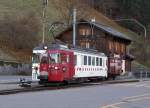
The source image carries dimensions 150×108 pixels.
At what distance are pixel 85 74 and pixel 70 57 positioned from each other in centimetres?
514

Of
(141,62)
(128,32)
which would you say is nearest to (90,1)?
(128,32)

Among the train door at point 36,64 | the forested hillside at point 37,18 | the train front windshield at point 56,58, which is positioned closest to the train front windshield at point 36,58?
the train door at point 36,64

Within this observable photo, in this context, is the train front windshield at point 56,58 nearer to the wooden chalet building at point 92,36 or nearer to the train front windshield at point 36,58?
the train front windshield at point 36,58

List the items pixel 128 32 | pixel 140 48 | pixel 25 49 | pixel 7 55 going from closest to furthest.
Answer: pixel 7 55 → pixel 25 49 → pixel 140 48 → pixel 128 32

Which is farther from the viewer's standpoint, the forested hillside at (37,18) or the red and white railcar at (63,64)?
the forested hillside at (37,18)

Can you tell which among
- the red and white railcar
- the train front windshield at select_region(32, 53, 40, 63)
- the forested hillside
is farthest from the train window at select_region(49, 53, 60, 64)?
the forested hillside

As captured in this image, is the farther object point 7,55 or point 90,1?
point 90,1

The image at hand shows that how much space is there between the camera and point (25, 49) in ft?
268

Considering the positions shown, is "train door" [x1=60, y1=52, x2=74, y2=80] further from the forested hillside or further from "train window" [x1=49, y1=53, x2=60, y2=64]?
the forested hillside

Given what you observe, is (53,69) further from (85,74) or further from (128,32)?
(128,32)

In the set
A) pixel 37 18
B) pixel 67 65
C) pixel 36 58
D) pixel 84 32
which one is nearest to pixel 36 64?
pixel 36 58

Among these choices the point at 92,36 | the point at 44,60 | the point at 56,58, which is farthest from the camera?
the point at 92,36

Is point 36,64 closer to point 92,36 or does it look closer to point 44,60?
point 44,60

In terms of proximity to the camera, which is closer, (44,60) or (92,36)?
(44,60)
